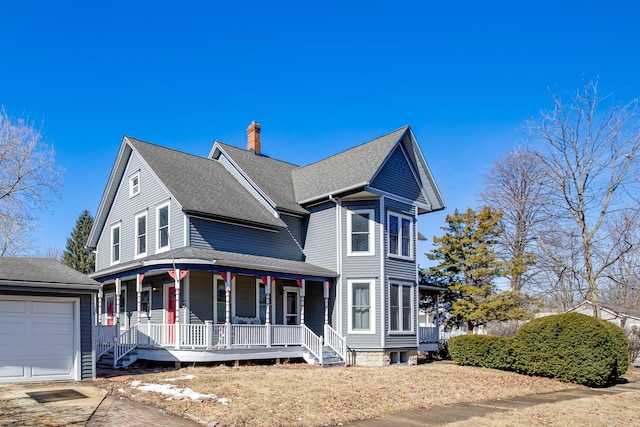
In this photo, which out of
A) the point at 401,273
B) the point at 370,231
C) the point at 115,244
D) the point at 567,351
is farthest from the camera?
the point at 115,244

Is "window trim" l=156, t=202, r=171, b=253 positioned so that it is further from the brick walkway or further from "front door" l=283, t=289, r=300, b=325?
the brick walkway

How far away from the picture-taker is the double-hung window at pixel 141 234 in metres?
22.1

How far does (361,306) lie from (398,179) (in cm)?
529

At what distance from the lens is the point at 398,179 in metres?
22.5

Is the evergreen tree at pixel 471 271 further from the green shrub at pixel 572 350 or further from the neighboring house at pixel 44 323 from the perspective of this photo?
the neighboring house at pixel 44 323

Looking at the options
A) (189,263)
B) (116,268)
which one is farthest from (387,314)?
(116,268)

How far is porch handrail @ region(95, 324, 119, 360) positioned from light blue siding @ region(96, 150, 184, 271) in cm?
349

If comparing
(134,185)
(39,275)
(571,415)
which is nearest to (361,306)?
(571,415)

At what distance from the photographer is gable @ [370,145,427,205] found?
21.6 metres

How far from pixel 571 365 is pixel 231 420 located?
40.3 ft

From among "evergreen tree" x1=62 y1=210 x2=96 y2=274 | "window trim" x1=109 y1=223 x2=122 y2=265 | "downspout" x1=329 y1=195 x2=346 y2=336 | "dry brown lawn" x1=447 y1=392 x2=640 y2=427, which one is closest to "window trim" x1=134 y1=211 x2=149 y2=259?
"window trim" x1=109 y1=223 x2=122 y2=265

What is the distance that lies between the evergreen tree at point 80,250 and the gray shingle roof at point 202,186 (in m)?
27.2

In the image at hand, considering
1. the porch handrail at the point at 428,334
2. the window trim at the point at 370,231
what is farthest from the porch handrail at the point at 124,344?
the porch handrail at the point at 428,334

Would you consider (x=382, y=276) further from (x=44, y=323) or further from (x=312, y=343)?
(x=44, y=323)
